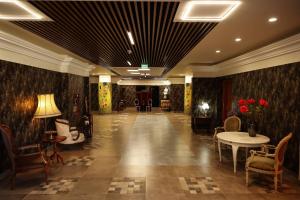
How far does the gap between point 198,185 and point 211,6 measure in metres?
3.08

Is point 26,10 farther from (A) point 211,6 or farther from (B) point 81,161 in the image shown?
(B) point 81,161

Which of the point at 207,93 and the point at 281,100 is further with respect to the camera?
the point at 207,93

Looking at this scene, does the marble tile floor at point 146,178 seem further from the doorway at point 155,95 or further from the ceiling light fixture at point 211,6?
the doorway at point 155,95

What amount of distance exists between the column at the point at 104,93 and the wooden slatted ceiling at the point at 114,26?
10244 millimetres

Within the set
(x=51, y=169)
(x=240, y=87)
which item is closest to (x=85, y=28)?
(x=51, y=169)

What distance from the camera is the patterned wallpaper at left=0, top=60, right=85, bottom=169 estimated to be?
4.62 m

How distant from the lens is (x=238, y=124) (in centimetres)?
623

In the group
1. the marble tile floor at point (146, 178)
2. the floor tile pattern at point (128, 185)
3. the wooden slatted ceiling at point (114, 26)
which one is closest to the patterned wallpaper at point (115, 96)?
the marble tile floor at point (146, 178)

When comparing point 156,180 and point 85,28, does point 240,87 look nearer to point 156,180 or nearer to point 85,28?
point 156,180

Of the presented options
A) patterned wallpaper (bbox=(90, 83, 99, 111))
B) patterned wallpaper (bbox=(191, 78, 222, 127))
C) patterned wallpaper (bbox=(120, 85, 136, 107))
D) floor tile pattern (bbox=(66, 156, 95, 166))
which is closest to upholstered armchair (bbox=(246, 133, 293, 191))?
floor tile pattern (bbox=(66, 156, 95, 166))

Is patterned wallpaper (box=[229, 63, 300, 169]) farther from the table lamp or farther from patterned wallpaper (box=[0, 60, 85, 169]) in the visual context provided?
patterned wallpaper (box=[0, 60, 85, 169])

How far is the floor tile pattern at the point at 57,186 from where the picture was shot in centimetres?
386

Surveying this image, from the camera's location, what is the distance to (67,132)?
6289mm

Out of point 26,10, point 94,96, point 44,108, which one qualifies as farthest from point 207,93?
point 94,96
